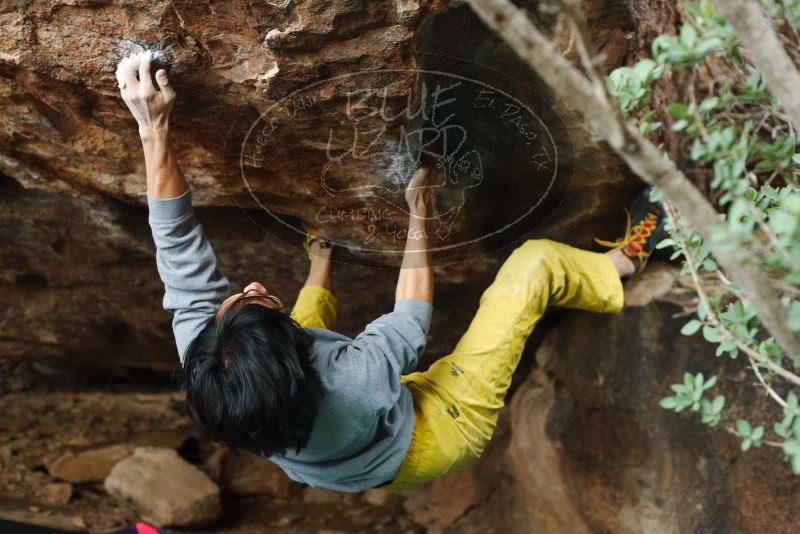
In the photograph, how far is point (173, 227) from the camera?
5.60ft

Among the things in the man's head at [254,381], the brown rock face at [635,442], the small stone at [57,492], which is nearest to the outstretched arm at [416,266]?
the man's head at [254,381]

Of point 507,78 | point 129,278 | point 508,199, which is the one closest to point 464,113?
point 507,78

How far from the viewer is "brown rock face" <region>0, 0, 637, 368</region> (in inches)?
59.7

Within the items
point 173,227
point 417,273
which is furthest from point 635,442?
point 173,227

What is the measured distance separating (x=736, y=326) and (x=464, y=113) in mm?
623

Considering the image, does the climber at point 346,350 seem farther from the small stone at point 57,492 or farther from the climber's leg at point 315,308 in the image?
the small stone at point 57,492

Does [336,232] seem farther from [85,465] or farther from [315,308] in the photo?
[85,465]

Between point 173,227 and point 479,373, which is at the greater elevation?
point 173,227

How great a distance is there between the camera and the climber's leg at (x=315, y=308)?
7.00ft

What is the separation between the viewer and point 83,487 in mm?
3207

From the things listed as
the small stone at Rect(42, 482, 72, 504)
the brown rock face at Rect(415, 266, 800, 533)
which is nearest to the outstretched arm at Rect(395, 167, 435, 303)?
the brown rock face at Rect(415, 266, 800, 533)

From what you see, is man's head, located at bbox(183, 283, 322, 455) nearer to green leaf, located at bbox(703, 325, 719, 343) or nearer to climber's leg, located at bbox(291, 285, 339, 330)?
climber's leg, located at bbox(291, 285, 339, 330)

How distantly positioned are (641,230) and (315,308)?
35.2 inches

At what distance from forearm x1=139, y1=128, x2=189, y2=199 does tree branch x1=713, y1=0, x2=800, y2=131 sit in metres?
1.16
